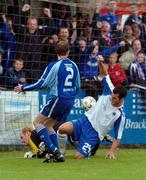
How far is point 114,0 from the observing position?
1759cm

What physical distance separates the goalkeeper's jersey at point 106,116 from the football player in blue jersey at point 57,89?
2.39 ft

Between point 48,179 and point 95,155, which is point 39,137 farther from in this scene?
point 48,179

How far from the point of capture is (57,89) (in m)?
13.0

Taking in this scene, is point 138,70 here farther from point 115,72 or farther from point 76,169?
point 76,169

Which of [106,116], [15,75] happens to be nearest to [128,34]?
[15,75]

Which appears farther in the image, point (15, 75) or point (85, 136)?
point (15, 75)

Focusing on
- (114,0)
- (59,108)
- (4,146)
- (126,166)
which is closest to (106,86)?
(59,108)

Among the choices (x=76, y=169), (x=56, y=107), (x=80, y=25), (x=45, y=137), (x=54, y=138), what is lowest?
(x=76, y=169)

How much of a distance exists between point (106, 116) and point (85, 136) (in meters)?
0.52

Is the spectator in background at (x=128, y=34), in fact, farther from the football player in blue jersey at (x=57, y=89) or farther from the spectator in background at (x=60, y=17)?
the football player in blue jersey at (x=57, y=89)

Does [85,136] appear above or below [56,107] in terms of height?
below

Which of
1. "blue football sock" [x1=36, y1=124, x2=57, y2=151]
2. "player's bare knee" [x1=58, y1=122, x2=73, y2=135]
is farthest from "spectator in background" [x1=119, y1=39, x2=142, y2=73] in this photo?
"blue football sock" [x1=36, y1=124, x2=57, y2=151]

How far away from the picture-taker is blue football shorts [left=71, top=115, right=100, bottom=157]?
44.6ft

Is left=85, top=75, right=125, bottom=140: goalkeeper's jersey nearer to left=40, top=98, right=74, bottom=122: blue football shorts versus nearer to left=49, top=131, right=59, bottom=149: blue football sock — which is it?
left=40, top=98, right=74, bottom=122: blue football shorts
